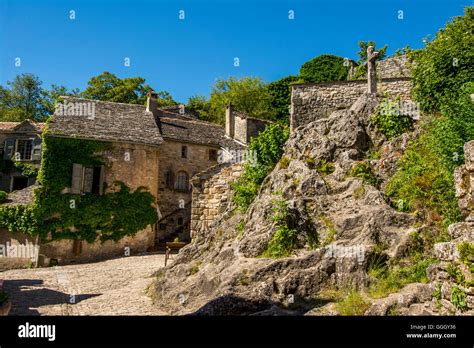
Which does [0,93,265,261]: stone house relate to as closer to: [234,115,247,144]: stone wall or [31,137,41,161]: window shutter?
[234,115,247,144]: stone wall

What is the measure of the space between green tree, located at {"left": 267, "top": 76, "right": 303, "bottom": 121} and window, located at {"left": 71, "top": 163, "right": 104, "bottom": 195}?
75.1 feet

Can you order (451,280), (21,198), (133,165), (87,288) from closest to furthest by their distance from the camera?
(451,280)
(87,288)
(21,198)
(133,165)

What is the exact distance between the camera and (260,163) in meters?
18.1

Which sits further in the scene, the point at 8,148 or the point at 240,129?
the point at 240,129

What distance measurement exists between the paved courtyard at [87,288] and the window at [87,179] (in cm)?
481

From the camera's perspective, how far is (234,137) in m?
31.6

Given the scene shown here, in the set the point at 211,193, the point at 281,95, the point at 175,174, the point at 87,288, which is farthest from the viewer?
the point at 281,95

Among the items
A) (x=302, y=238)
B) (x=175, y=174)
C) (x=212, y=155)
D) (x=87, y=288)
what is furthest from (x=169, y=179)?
(x=302, y=238)

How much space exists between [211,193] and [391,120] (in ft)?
31.4

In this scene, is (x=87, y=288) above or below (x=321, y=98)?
below

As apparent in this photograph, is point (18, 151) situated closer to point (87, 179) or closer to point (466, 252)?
point (87, 179)

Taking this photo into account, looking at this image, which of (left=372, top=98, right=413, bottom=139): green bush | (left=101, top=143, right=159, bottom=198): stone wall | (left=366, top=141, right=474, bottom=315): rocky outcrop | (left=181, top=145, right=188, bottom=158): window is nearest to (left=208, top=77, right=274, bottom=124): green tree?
(left=181, top=145, right=188, bottom=158): window
